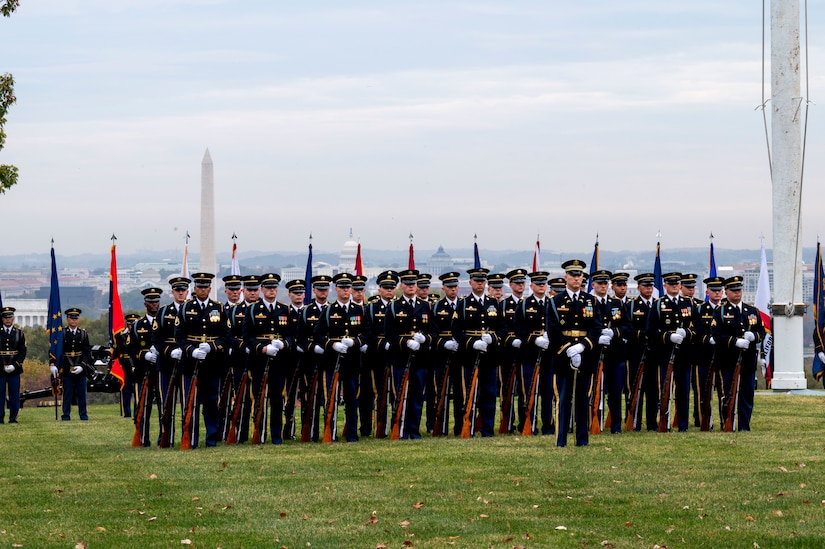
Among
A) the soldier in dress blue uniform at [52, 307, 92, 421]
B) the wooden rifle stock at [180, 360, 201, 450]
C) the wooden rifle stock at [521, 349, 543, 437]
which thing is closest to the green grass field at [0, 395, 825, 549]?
the wooden rifle stock at [521, 349, 543, 437]

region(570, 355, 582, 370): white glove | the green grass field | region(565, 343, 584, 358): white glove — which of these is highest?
region(565, 343, 584, 358): white glove

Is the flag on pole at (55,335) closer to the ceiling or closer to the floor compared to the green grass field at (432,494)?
closer to the ceiling

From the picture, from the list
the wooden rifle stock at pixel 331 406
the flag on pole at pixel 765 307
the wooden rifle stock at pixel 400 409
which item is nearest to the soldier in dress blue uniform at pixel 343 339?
the wooden rifle stock at pixel 331 406

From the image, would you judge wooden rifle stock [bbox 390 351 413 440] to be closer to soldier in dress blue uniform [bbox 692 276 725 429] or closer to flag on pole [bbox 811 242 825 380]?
soldier in dress blue uniform [bbox 692 276 725 429]

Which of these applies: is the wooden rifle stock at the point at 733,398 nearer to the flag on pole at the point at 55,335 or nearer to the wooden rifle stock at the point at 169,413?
the wooden rifle stock at the point at 169,413

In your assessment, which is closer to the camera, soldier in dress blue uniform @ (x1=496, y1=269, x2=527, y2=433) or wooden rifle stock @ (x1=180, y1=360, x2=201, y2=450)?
wooden rifle stock @ (x1=180, y1=360, x2=201, y2=450)

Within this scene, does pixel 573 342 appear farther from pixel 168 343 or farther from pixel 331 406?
pixel 168 343

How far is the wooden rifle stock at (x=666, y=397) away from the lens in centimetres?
1942

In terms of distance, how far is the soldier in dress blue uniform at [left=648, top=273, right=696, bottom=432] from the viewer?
63.6 ft

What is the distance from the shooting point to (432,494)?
13.4m

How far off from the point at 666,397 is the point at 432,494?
6.86 m

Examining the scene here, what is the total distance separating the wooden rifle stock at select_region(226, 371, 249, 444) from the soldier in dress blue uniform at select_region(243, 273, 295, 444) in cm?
15

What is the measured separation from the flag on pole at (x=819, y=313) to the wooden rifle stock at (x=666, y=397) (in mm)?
6594

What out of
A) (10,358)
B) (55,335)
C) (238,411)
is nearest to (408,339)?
(238,411)
